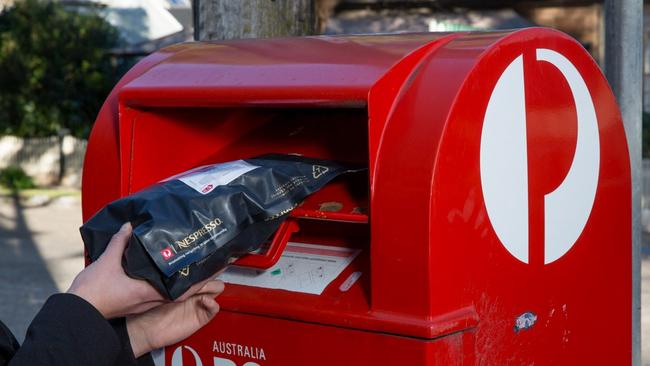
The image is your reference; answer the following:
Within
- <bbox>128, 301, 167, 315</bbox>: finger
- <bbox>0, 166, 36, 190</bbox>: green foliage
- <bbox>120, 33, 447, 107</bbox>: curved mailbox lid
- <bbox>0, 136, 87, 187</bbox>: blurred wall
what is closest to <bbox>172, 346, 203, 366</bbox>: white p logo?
<bbox>128, 301, 167, 315</bbox>: finger

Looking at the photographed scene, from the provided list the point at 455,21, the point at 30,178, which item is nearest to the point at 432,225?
the point at 30,178

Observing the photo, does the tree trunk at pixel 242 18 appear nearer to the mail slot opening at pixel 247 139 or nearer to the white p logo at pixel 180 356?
the mail slot opening at pixel 247 139

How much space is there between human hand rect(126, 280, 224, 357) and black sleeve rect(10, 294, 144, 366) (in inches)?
18.6

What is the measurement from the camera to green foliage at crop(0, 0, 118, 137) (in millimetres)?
15109

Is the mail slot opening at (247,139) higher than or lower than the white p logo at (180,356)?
higher

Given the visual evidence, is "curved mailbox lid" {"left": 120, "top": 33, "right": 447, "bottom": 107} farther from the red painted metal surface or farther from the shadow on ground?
the shadow on ground

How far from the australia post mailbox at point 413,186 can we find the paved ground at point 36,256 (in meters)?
3.49

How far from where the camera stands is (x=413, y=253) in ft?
6.31

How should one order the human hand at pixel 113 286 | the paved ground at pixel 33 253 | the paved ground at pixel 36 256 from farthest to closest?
the paved ground at pixel 33 253
the paved ground at pixel 36 256
the human hand at pixel 113 286

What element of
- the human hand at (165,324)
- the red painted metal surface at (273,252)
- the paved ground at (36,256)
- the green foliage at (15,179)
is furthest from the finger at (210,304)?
the green foliage at (15,179)

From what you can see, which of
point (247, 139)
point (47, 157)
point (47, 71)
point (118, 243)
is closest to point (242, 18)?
point (247, 139)

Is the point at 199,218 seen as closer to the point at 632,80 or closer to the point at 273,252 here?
the point at 273,252

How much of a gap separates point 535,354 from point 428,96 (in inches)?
27.0

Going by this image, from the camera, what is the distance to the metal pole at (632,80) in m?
2.67
